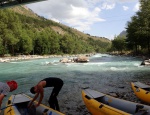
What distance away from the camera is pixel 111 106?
27.8ft

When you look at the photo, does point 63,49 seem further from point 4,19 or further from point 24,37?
point 4,19

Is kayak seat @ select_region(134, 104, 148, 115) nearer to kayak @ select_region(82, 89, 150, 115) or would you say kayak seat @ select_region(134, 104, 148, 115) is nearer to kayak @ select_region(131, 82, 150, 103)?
kayak @ select_region(82, 89, 150, 115)

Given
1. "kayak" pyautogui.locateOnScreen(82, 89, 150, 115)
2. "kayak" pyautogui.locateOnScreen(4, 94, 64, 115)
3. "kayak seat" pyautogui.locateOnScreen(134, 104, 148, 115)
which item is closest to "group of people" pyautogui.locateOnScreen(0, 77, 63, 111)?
"kayak" pyautogui.locateOnScreen(4, 94, 64, 115)

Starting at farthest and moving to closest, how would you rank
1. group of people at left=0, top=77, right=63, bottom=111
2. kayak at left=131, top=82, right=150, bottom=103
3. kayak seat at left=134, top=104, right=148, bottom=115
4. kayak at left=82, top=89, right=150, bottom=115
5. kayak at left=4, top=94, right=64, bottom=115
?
kayak at left=131, top=82, right=150, bottom=103
kayak at left=4, top=94, right=64, bottom=115
kayak at left=82, top=89, right=150, bottom=115
kayak seat at left=134, top=104, right=148, bottom=115
group of people at left=0, top=77, right=63, bottom=111

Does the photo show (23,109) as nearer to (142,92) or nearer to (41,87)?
(41,87)

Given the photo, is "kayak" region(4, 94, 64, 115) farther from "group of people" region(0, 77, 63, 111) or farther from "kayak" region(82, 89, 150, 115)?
"kayak" region(82, 89, 150, 115)

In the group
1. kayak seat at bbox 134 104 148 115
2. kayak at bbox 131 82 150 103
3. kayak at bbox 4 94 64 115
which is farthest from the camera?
kayak at bbox 131 82 150 103

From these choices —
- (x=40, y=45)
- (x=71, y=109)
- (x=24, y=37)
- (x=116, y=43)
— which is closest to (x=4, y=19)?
(x=24, y=37)

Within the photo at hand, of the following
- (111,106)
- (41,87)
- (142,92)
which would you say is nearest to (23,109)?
(41,87)

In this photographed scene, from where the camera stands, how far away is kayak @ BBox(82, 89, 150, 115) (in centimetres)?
682

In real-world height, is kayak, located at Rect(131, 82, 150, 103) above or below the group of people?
below

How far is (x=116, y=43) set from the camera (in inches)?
3858

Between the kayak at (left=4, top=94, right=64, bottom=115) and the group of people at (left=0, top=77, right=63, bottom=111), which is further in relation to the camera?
the kayak at (left=4, top=94, right=64, bottom=115)

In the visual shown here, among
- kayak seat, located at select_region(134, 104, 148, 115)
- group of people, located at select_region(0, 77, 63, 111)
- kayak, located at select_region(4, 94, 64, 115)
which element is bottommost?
kayak, located at select_region(4, 94, 64, 115)
